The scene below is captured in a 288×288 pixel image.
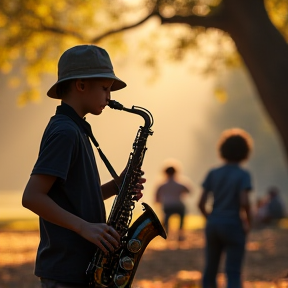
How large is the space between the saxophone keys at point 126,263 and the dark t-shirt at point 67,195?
→ 0.62 ft

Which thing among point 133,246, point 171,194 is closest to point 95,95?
point 133,246

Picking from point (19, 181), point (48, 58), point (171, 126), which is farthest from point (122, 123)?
point (48, 58)

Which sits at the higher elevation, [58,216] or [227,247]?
[227,247]

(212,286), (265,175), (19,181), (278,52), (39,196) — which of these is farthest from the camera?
(19,181)

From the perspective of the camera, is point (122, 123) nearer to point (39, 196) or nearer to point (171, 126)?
point (171, 126)

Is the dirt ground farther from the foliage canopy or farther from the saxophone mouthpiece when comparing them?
the saxophone mouthpiece

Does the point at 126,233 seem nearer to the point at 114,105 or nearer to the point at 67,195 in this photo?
the point at 67,195

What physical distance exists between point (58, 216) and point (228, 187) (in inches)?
162

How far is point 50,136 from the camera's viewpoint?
3967mm

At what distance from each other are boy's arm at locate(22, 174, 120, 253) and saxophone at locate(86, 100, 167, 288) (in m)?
0.15

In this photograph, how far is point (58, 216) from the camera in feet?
12.7

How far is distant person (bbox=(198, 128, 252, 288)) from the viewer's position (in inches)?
306

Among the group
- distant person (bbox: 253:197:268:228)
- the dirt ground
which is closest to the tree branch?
the dirt ground

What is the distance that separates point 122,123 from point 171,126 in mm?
7491
